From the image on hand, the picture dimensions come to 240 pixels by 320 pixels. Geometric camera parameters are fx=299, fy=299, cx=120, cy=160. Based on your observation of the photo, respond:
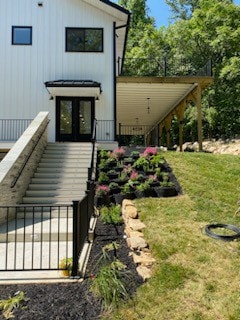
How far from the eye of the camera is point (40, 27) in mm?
13984

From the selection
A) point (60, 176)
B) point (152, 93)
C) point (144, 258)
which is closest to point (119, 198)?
point (60, 176)

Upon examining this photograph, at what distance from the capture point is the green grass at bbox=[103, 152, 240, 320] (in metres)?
3.66

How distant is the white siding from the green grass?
7.68 metres

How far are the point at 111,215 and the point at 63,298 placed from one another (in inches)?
125

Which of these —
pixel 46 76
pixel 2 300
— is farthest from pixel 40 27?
pixel 2 300

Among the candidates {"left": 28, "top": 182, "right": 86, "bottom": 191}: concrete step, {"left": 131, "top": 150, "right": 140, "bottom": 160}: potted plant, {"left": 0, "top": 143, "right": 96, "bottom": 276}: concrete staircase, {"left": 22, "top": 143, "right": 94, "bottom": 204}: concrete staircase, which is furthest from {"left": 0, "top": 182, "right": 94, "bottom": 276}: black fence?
{"left": 131, "top": 150, "right": 140, "bottom": 160}: potted plant

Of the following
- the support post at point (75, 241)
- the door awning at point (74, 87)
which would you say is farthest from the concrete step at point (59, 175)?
the support post at point (75, 241)

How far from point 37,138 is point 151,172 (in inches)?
163

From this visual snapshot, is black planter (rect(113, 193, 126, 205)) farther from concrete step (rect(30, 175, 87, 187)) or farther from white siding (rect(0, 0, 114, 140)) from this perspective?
white siding (rect(0, 0, 114, 140))

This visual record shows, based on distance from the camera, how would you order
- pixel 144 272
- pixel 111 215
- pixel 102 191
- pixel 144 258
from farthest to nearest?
1. pixel 102 191
2. pixel 111 215
3. pixel 144 258
4. pixel 144 272

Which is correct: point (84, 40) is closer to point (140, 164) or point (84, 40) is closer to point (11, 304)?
point (140, 164)

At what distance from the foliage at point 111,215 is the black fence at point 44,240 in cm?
81

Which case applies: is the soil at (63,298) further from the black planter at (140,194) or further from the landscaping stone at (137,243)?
the black planter at (140,194)

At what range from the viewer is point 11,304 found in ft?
12.5
